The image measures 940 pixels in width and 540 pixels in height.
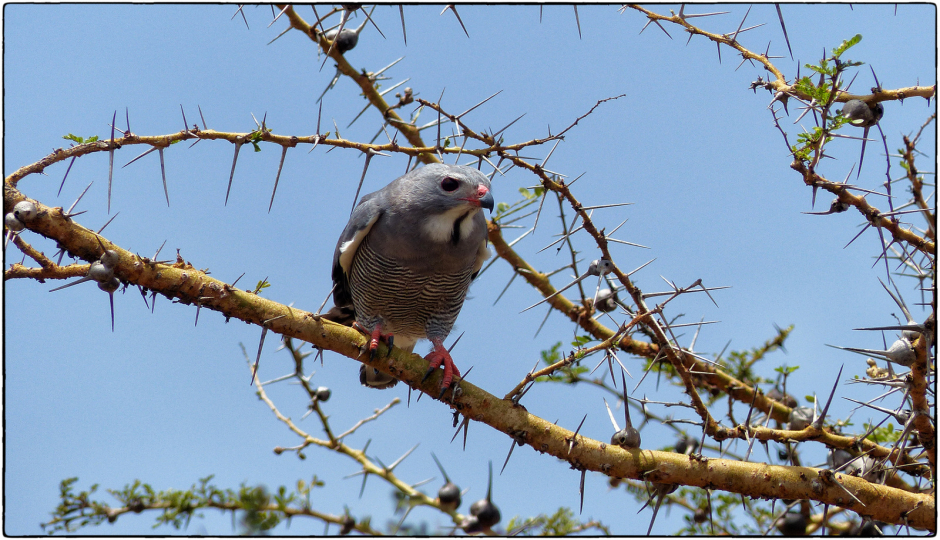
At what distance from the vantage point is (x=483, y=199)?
5.84 m

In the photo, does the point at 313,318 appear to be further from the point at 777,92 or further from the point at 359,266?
the point at 777,92

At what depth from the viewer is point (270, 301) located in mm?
4410

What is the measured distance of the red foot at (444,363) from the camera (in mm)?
4824

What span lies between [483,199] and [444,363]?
1499mm

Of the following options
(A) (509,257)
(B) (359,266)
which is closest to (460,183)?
(A) (509,257)

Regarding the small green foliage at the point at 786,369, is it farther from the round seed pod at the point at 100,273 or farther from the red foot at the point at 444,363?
the round seed pod at the point at 100,273

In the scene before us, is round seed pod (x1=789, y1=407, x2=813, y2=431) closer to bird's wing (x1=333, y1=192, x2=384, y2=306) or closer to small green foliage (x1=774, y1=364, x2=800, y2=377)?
small green foliage (x1=774, y1=364, x2=800, y2=377)

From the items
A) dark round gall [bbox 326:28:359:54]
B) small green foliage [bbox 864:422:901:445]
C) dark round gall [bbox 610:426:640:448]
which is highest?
dark round gall [bbox 326:28:359:54]

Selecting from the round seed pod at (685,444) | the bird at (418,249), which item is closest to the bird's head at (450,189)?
the bird at (418,249)

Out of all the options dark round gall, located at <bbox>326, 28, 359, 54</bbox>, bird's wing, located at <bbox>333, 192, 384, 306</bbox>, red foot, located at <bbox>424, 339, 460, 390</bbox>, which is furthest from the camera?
bird's wing, located at <bbox>333, 192, 384, 306</bbox>

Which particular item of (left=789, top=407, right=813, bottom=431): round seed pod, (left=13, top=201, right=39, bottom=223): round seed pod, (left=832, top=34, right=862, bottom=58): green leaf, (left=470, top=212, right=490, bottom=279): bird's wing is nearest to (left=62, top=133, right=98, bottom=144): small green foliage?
(left=13, top=201, right=39, bottom=223): round seed pod

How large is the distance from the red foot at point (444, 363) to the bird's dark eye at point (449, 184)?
1.43 meters

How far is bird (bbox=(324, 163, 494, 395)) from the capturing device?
6.04 m

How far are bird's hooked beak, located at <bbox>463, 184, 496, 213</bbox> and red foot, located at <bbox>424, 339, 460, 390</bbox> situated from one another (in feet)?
4.15
